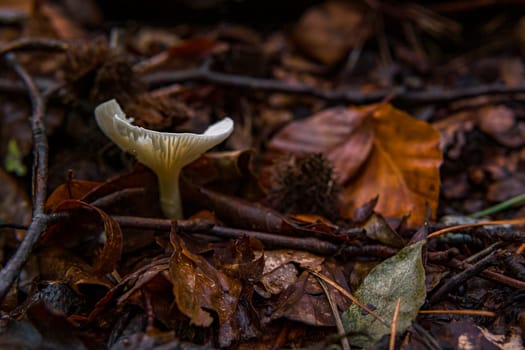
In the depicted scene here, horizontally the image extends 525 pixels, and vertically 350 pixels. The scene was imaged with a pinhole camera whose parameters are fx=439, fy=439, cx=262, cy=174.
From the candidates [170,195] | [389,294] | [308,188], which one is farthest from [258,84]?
[389,294]

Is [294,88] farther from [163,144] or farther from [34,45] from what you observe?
[34,45]

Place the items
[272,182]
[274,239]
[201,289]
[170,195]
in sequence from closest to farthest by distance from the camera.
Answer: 1. [201,289]
2. [274,239]
3. [170,195]
4. [272,182]

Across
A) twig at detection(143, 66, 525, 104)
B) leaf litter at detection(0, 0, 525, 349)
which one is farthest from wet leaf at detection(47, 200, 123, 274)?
twig at detection(143, 66, 525, 104)

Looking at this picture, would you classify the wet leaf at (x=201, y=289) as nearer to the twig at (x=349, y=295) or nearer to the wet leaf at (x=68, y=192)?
the twig at (x=349, y=295)

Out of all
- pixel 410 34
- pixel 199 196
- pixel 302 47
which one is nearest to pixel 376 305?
pixel 199 196

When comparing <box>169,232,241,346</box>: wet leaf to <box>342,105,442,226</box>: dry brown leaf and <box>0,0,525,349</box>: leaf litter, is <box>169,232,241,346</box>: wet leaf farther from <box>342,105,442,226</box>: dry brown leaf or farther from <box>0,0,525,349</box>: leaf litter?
<box>342,105,442,226</box>: dry brown leaf

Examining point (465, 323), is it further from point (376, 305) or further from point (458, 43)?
point (458, 43)

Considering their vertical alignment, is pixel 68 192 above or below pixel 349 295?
above

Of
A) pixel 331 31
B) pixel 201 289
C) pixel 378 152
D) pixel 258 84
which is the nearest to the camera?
pixel 201 289
